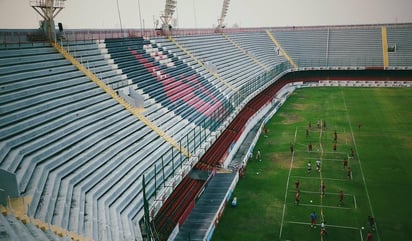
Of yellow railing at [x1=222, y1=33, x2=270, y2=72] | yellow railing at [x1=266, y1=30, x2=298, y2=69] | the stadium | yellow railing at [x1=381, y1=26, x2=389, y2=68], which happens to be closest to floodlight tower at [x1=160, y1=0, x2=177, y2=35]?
the stadium

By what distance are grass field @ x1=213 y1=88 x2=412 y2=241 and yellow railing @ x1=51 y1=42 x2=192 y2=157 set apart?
524 centimetres

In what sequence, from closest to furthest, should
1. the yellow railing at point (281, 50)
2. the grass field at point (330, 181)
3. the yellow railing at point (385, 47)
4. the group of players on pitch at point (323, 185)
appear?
the group of players on pitch at point (323, 185) < the grass field at point (330, 181) < the yellow railing at point (385, 47) < the yellow railing at point (281, 50)

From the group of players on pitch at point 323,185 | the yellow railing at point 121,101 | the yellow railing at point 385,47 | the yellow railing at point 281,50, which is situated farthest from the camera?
the yellow railing at point 281,50

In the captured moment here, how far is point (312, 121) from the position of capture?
3706cm

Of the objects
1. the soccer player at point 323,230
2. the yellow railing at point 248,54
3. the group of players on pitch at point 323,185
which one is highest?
the yellow railing at point 248,54

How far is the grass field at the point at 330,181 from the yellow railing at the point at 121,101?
5.24m

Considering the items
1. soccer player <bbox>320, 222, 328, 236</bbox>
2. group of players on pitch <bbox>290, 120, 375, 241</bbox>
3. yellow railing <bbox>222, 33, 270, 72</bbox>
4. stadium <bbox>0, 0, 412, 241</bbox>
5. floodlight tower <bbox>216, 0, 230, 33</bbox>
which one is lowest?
soccer player <bbox>320, 222, 328, 236</bbox>

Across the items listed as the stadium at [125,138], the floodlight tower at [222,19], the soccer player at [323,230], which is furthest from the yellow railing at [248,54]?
the soccer player at [323,230]

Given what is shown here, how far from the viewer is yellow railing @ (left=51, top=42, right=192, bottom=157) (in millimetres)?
21266

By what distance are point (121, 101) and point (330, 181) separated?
48.1 ft

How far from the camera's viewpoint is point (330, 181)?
23.6 metres

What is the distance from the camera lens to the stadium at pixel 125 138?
1305 centimetres

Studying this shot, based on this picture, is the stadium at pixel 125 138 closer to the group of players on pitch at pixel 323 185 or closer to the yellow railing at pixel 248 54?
the group of players on pitch at pixel 323 185

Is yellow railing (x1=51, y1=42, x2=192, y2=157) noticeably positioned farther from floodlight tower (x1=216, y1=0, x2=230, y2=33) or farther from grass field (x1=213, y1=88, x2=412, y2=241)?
floodlight tower (x1=216, y1=0, x2=230, y2=33)
